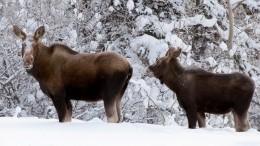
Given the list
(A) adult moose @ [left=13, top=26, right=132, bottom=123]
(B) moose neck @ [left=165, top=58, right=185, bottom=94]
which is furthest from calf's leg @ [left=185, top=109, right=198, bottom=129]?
(A) adult moose @ [left=13, top=26, right=132, bottom=123]

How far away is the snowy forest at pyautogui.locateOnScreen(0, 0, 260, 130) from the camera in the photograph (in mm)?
15602

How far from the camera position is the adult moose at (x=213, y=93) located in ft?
31.8

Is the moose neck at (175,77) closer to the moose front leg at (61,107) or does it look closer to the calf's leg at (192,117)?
the calf's leg at (192,117)

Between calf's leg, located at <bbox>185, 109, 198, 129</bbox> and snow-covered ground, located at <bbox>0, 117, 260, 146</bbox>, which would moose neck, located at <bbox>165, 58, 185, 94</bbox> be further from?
snow-covered ground, located at <bbox>0, 117, 260, 146</bbox>

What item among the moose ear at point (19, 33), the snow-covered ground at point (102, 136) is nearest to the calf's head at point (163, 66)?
the snow-covered ground at point (102, 136)

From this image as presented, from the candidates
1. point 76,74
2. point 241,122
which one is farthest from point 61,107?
point 241,122

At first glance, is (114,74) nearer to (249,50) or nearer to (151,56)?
(151,56)

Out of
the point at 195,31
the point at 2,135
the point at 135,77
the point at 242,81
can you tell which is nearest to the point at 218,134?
the point at 242,81

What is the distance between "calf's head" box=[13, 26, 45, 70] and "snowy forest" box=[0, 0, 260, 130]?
5.12m

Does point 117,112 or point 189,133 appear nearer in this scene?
point 189,133

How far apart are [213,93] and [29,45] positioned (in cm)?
316

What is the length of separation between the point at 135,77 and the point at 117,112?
7137 mm

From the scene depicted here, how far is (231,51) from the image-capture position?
1741 cm

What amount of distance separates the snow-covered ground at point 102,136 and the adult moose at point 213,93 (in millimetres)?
1430
